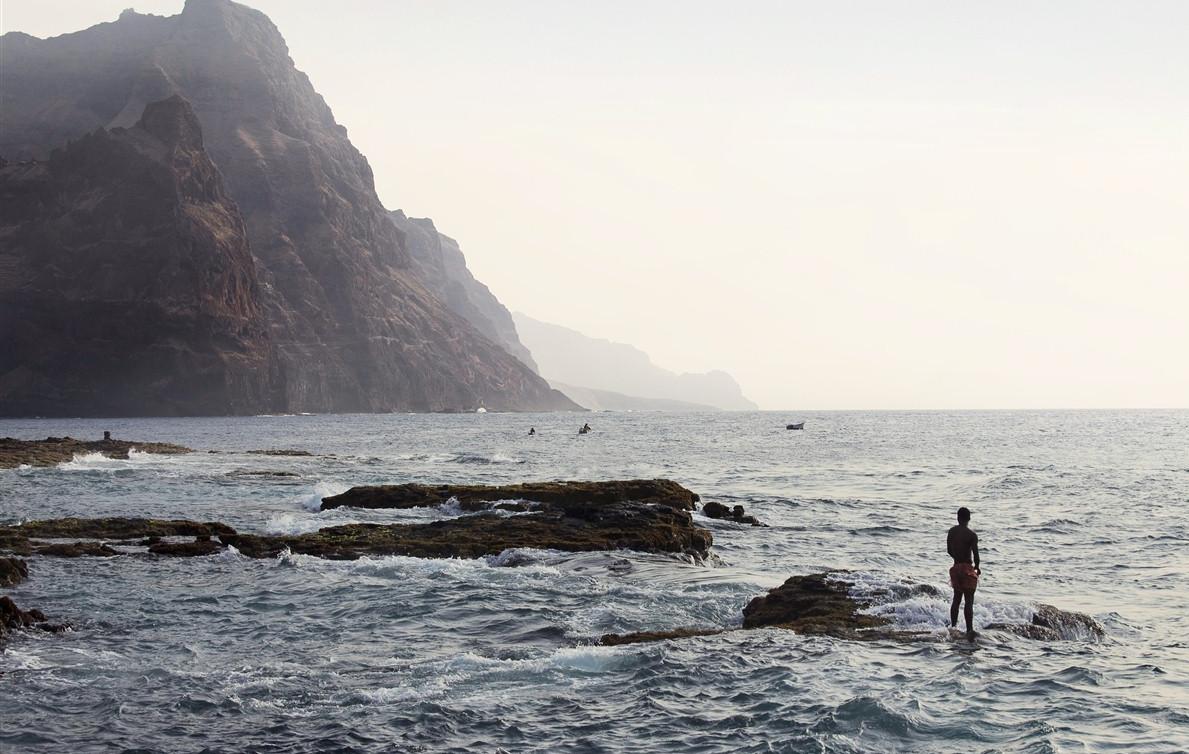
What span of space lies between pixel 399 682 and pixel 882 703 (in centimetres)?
772

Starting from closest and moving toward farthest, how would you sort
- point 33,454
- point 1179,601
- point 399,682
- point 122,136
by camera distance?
point 399,682 < point 1179,601 < point 33,454 < point 122,136

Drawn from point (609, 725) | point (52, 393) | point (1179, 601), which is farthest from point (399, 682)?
point (52, 393)

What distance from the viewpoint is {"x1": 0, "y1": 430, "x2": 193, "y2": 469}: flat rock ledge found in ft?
201

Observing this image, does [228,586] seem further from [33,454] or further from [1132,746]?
[33,454]

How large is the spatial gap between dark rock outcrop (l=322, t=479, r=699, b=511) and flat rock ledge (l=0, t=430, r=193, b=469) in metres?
29.0

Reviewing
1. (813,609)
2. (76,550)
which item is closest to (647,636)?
(813,609)

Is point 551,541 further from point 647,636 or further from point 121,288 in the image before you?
point 121,288

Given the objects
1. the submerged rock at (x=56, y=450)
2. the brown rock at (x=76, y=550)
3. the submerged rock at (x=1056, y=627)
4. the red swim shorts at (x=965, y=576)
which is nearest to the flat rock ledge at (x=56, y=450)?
the submerged rock at (x=56, y=450)

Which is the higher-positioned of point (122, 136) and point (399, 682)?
point (122, 136)

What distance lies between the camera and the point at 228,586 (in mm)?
24953

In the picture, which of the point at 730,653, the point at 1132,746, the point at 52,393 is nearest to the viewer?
the point at 1132,746

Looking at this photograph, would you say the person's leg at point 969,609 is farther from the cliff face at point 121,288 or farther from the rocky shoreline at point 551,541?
the cliff face at point 121,288

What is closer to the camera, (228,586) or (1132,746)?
(1132,746)

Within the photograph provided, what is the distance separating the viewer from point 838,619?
20.5 metres
